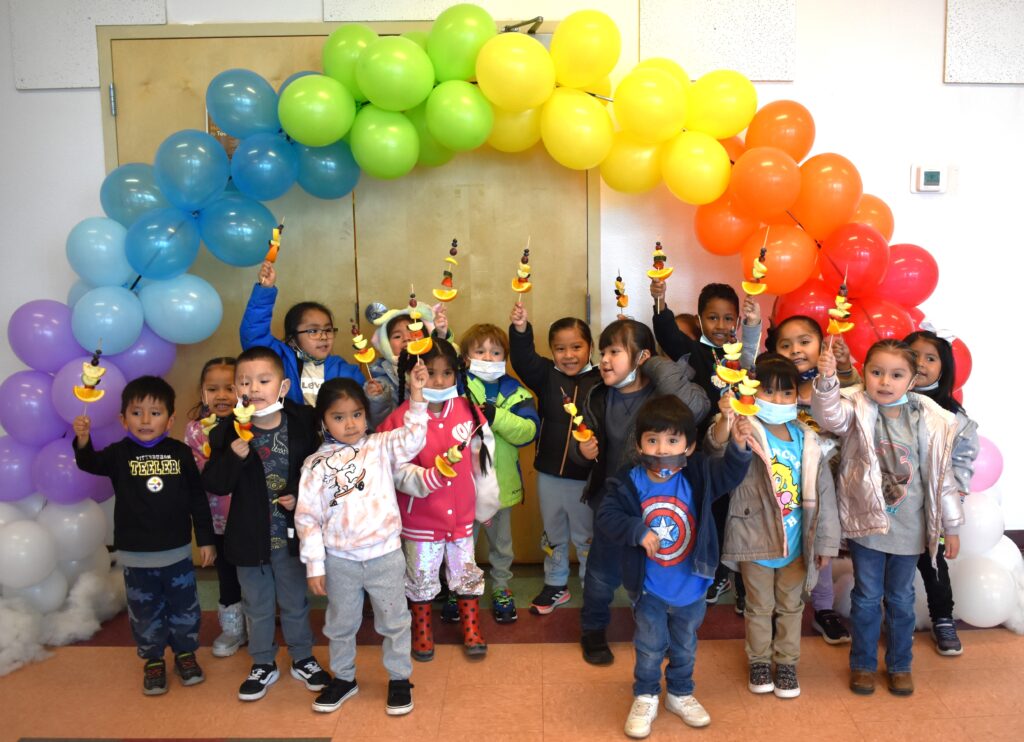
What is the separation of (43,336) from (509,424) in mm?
1855

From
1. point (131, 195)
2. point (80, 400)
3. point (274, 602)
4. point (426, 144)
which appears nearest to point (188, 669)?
point (274, 602)

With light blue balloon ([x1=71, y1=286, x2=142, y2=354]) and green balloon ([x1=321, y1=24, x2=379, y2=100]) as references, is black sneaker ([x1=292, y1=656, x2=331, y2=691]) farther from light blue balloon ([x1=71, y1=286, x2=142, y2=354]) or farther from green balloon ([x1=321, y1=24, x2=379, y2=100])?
green balloon ([x1=321, y1=24, x2=379, y2=100])

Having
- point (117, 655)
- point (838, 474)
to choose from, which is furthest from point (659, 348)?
point (117, 655)

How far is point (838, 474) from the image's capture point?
2869 mm

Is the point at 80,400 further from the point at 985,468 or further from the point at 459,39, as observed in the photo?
the point at 985,468

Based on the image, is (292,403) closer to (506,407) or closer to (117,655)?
(506,407)

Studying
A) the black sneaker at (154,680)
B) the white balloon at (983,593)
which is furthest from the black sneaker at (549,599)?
the white balloon at (983,593)

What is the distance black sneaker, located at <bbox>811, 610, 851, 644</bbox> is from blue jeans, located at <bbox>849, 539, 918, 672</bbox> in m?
0.29

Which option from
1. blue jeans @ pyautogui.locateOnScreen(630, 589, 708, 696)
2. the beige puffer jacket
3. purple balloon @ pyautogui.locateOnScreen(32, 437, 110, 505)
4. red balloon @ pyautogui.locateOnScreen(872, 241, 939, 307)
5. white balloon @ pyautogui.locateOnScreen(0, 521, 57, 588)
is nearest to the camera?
blue jeans @ pyautogui.locateOnScreen(630, 589, 708, 696)

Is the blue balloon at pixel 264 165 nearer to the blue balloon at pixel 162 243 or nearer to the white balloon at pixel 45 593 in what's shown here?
the blue balloon at pixel 162 243

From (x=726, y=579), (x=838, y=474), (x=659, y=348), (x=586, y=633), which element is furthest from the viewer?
(x=659, y=348)

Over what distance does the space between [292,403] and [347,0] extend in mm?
1912

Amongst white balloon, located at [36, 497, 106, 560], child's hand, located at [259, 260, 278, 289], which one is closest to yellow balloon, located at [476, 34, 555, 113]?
child's hand, located at [259, 260, 278, 289]

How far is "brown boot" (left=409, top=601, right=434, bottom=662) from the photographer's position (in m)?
3.12
